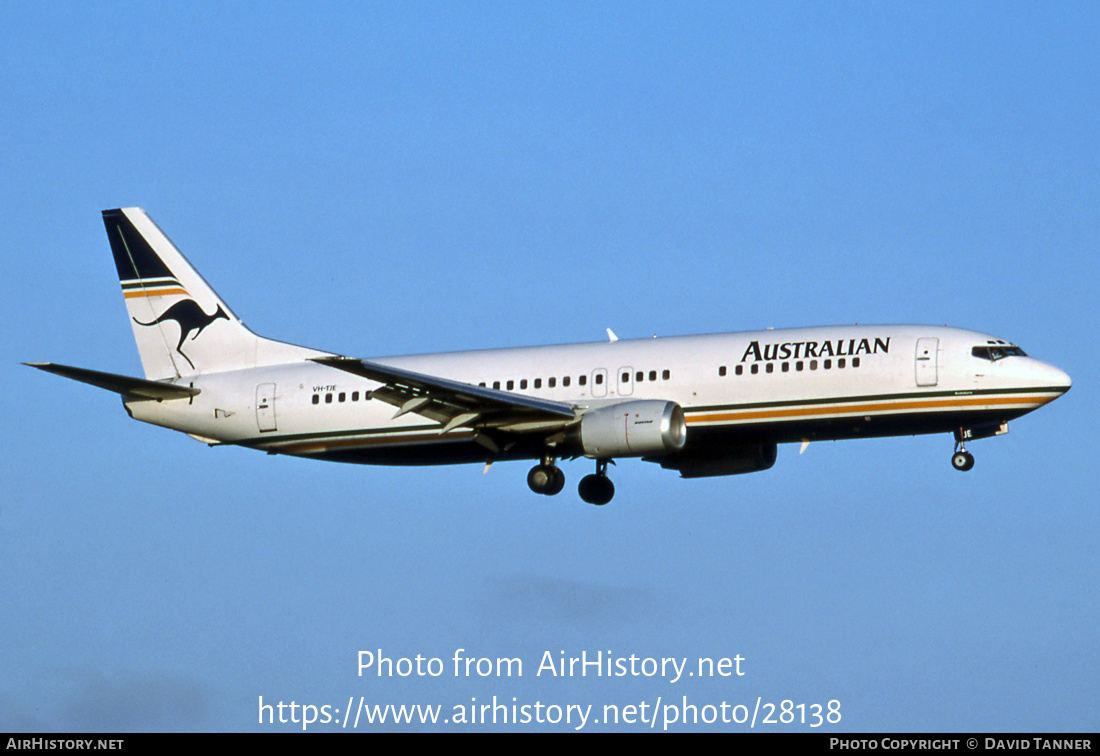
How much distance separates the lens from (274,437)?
57.2 meters

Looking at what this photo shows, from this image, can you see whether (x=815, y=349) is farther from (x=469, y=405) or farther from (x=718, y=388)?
(x=469, y=405)

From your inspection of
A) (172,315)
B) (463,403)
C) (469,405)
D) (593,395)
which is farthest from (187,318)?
(593,395)

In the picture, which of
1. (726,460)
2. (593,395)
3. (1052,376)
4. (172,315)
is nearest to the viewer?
(1052,376)

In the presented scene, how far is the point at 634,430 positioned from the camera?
50.2 metres

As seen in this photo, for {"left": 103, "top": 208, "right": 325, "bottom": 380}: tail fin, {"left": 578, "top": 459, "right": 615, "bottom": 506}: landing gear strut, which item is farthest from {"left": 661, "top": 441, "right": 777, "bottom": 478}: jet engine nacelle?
{"left": 103, "top": 208, "right": 325, "bottom": 380}: tail fin

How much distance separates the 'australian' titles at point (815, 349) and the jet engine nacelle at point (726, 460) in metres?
3.44

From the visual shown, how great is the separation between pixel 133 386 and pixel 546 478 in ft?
46.4

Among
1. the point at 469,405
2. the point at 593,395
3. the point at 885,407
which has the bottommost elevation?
the point at 885,407

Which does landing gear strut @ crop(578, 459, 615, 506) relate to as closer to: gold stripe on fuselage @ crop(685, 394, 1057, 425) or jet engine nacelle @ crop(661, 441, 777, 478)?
jet engine nacelle @ crop(661, 441, 777, 478)

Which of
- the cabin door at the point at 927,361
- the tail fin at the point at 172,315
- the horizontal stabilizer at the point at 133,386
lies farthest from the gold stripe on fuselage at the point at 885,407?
the horizontal stabilizer at the point at 133,386

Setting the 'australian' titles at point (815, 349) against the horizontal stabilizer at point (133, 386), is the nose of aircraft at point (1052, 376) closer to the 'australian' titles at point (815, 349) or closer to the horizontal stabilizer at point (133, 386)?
the 'australian' titles at point (815, 349)
